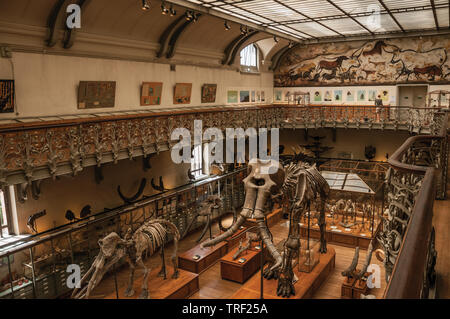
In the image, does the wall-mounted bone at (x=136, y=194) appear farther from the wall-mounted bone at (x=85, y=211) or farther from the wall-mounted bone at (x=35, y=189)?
the wall-mounted bone at (x=35, y=189)

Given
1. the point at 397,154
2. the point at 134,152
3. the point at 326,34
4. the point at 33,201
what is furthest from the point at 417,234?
the point at 326,34

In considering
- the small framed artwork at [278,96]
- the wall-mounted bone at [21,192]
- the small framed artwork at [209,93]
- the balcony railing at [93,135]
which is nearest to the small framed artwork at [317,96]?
the small framed artwork at [278,96]

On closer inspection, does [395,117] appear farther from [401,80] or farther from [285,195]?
[285,195]

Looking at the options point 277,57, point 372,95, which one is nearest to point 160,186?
point 277,57

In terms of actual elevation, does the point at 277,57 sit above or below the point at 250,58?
above

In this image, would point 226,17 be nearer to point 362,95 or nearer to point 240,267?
point 362,95

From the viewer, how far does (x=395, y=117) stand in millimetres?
18656

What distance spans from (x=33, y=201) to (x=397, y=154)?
1125 centimetres

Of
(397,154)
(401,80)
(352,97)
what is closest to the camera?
(397,154)

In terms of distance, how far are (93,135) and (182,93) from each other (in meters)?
7.51

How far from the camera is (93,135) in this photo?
33.3ft

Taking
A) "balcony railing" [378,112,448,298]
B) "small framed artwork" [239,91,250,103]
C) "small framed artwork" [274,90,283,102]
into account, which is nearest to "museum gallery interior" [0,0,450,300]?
"balcony railing" [378,112,448,298]

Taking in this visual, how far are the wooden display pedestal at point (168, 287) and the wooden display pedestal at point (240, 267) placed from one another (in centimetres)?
95

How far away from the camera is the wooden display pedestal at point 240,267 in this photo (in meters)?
9.21
